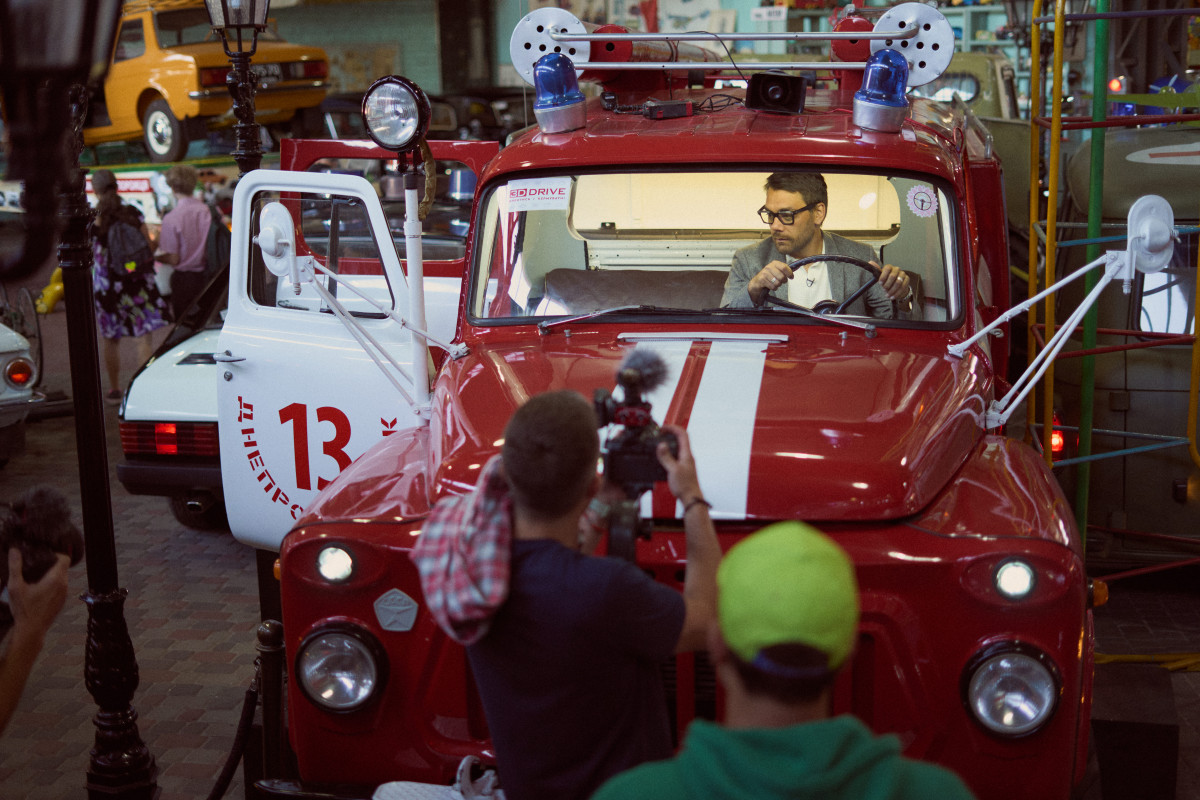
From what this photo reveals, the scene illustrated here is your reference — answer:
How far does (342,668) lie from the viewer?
124 inches

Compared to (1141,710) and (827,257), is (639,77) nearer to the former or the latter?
(827,257)

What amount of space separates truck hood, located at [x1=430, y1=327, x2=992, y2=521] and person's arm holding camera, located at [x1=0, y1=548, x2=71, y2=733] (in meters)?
0.95

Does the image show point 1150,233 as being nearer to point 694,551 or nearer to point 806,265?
point 806,265

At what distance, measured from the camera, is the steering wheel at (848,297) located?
4.00m

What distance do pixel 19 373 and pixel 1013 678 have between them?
6.80 meters

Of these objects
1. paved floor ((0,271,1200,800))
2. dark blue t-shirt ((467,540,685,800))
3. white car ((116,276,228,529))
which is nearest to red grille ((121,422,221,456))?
white car ((116,276,228,529))

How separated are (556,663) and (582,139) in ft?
8.22

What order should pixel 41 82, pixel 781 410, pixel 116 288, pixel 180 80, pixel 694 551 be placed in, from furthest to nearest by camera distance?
pixel 180 80
pixel 116 288
pixel 781 410
pixel 694 551
pixel 41 82

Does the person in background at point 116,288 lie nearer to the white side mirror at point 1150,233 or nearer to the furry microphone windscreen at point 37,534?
the furry microphone windscreen at point 37,534

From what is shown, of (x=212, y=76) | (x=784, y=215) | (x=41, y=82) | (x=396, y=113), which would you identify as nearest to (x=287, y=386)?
(x=396, y=113)

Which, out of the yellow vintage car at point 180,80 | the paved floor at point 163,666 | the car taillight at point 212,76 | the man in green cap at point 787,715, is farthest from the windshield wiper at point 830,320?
the car taillight at point 212,76

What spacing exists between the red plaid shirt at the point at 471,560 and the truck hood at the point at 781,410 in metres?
0.62

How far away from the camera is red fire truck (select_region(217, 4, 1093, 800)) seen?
2.92 metres

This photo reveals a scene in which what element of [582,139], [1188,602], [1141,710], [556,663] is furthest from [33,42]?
[1188,602]
